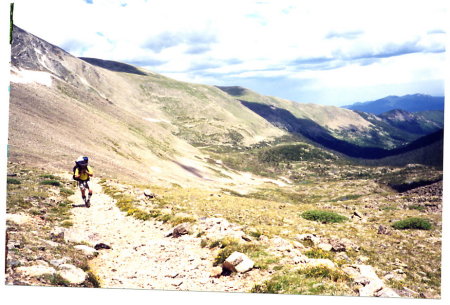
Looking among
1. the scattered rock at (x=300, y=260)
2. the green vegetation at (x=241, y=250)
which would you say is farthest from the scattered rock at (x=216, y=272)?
the scattered rock at (x=300, y=260)

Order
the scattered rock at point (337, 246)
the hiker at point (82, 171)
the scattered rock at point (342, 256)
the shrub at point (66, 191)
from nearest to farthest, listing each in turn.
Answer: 1. the scattered rock at point (342, 256)
2. the scattered rock at point (337, 246)
3. the hiker at point (82, 171)
4. the shrub at point (66, 191)

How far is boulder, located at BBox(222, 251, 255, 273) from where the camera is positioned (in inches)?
491

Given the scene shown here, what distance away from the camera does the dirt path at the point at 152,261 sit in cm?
1306

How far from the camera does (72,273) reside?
39.9 ft

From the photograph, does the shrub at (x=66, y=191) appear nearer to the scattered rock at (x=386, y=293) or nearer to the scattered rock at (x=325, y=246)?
the scattered rock at (x=325, y=246)

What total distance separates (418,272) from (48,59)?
8679 inches

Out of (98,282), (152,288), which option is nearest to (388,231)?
(152,288)

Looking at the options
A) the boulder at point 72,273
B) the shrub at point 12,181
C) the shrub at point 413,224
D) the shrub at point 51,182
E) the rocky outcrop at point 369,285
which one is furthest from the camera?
the shrub at point 51,182

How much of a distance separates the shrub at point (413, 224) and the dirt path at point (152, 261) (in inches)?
678

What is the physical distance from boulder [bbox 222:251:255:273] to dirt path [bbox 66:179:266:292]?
0.27 meters

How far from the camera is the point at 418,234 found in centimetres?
2033

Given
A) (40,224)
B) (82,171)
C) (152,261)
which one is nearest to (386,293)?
(152,261)

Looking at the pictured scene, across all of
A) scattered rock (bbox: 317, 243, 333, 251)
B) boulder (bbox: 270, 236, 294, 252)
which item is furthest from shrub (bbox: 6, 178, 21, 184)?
scattered rock (bbox: 317, 243, 333, 251)

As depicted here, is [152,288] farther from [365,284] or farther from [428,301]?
[428,301]
